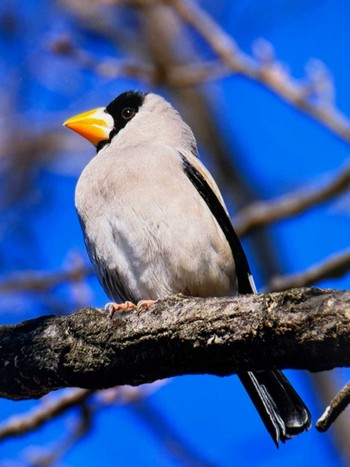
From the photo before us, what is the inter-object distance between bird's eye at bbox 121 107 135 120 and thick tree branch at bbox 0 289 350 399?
9.53 ft

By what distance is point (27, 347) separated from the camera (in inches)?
194

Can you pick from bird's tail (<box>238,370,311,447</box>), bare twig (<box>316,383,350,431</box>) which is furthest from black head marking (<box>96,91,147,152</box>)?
bare twig (<box>316,383,350,431</box>)

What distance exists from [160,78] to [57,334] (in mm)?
3131

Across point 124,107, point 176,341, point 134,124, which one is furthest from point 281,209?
point 176,341

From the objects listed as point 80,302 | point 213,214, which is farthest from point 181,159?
point 80,302

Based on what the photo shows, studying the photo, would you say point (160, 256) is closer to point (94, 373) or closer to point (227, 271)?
point (227, 271)

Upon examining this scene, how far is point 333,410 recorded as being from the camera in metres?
3.61

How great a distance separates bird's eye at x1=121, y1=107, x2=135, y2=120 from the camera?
756cm

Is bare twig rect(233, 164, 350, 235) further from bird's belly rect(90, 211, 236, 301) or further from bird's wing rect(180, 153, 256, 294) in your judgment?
bird's belly rect(90, 211, 236, 301)

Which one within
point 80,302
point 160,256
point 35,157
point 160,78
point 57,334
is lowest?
point 57,334

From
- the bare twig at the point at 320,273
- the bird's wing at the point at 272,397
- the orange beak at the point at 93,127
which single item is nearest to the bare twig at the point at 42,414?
the bird's wing at the point at 272,397

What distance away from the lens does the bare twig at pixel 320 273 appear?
6370 mm

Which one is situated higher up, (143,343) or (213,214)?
(213,214)

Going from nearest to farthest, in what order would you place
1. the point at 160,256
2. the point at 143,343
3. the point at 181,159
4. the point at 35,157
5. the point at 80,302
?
the point at 143,343
the point at 160,256
the point at 181,159
the point at 80,302
the point at 35,157
